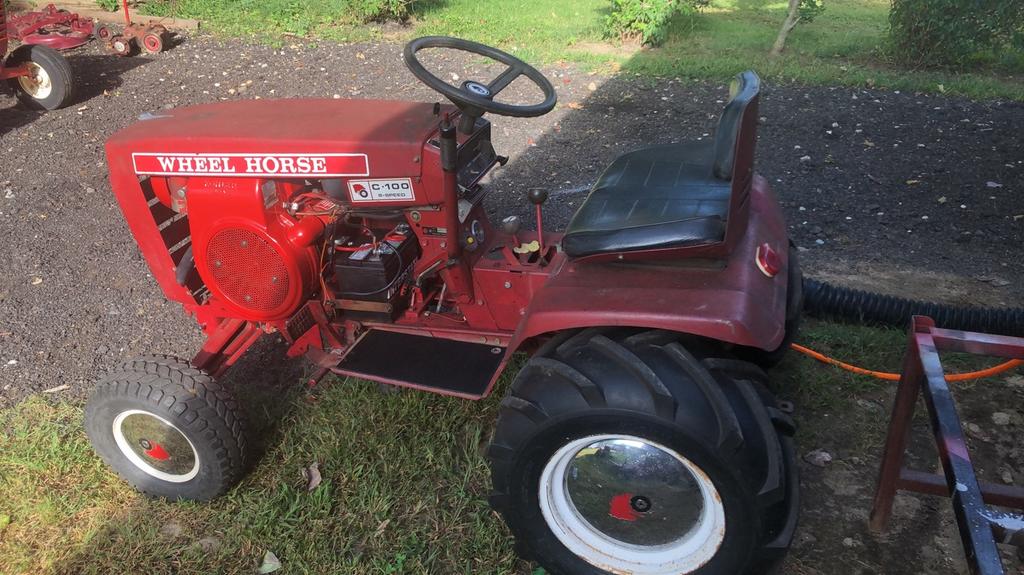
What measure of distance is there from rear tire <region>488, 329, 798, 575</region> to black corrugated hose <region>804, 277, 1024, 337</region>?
1594mm

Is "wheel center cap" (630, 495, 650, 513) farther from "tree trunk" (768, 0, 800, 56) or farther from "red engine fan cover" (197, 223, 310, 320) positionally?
"tree trunk" (768, 0, 800, 56)

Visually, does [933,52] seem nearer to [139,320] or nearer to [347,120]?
[347,120]

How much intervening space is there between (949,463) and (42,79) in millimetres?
6957

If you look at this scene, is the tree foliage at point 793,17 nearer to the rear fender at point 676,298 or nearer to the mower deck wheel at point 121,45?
the rear fender at point 676,298

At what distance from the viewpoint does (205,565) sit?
7.98 ft

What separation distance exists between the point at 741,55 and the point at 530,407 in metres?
6.07

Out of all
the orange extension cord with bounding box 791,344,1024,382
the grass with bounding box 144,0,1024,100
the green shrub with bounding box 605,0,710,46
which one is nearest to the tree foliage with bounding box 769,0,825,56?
the grass with bounding box 144,0,1024,100

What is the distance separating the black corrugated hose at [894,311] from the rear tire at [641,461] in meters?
1.59

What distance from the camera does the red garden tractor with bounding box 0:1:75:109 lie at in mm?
6035

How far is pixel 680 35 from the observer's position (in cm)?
786

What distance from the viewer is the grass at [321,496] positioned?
8.02ft

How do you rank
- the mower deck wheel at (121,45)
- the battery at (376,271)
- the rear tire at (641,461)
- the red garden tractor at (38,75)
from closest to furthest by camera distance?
the rear tire at (641,461), the battery at (376,271), the red garden tractor at (38,75), the mower deck wheel at (121,45)

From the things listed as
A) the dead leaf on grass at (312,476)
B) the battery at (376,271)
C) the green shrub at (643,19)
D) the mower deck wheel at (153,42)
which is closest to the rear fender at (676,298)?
the battery at (376,271)

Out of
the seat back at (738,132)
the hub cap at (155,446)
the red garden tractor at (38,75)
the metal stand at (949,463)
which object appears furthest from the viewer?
the red garden tractor at (38,75)
